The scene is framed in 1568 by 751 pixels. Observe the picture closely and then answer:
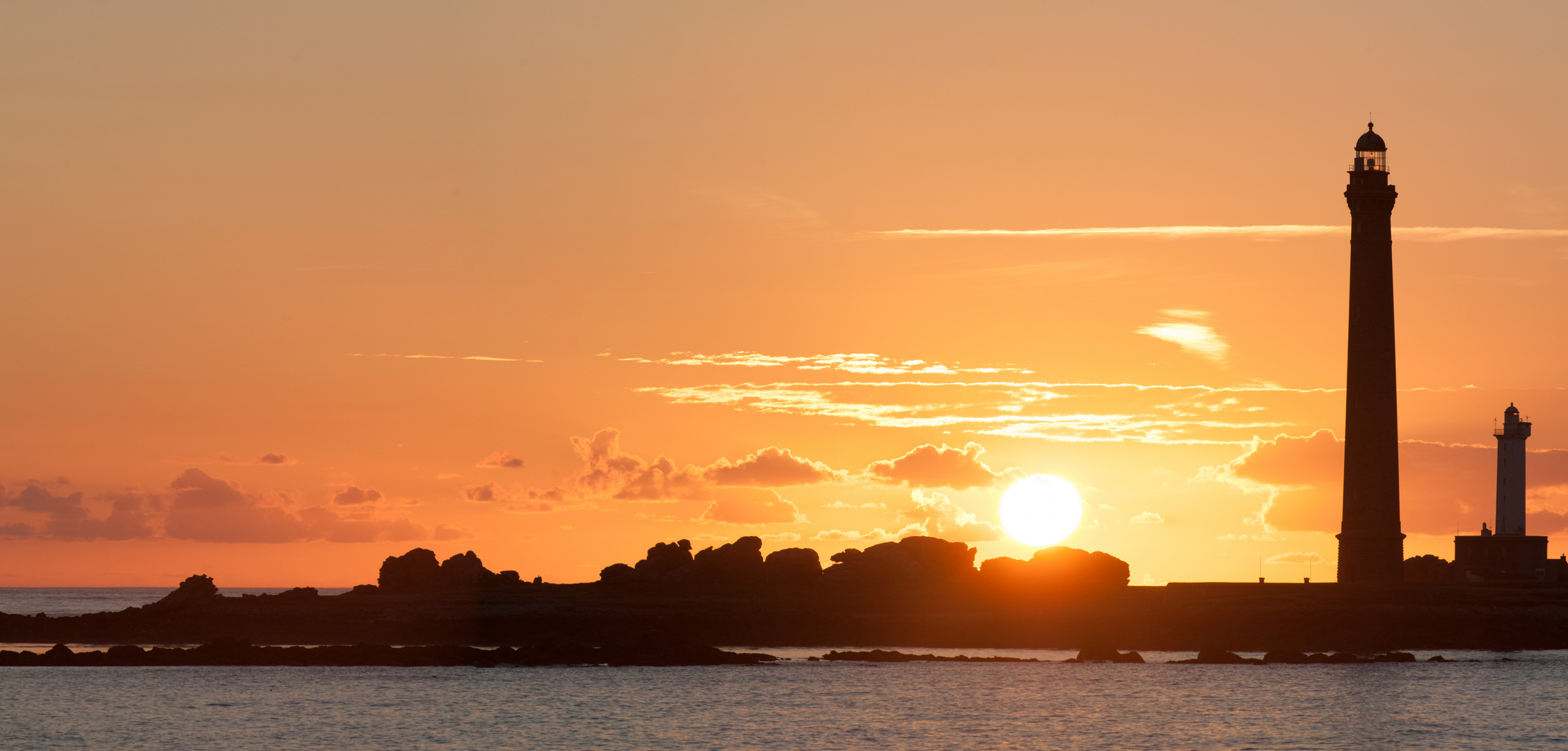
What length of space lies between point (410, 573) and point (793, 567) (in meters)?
25.9

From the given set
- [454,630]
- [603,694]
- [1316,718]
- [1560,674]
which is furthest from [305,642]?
[1560,674]

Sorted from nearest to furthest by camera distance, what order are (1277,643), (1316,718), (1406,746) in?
(1406,746)
(1316,718)
(1277,643)

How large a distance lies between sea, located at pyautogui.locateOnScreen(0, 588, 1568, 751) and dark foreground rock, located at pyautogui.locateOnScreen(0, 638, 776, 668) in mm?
941

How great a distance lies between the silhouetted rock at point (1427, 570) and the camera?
107938mm

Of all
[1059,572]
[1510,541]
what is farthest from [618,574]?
[1510,541]

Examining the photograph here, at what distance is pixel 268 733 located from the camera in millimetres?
60281

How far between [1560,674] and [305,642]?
68.4m

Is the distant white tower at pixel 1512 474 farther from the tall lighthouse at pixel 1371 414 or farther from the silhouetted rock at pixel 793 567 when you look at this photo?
the silhouetted rock at pixel 793 567

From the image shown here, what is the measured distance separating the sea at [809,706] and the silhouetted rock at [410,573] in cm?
2129

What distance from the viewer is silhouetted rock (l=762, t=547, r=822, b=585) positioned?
349 ft

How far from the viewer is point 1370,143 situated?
96.4m

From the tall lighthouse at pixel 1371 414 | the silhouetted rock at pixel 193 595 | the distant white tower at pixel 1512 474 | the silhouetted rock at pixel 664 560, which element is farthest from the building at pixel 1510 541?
the silhouetted rock at pixel 193 595

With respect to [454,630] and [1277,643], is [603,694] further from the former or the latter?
[1277,643]

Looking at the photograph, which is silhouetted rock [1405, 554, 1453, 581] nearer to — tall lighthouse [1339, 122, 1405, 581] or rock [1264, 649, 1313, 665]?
tall lighthouse [1339, 122, 1405, 581]
